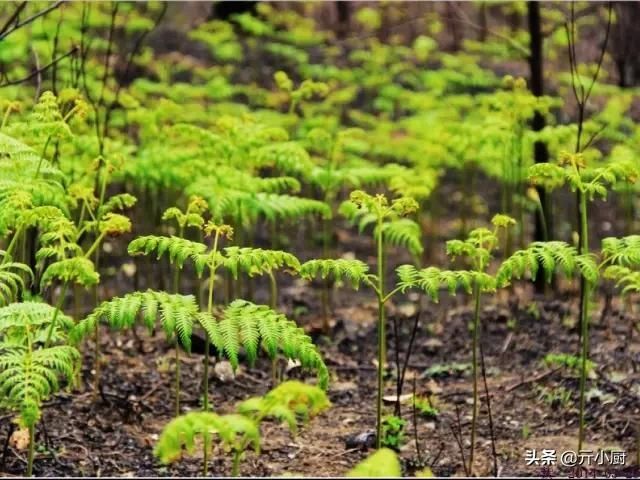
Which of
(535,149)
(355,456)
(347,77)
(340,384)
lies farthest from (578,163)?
(347,77)

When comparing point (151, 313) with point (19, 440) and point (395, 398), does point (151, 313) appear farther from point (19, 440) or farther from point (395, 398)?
point (395, 398)

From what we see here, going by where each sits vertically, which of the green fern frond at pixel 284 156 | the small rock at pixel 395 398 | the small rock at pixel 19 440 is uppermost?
the green fern frond at pixel 284 156

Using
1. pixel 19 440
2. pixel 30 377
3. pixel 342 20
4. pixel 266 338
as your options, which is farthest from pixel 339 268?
pixel 342 20

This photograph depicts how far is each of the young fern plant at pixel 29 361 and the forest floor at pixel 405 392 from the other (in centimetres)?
50

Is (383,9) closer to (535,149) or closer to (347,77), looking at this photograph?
(347,77)

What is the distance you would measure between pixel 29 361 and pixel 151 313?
405 millimetres

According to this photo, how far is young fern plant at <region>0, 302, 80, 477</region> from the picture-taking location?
8.54 ft

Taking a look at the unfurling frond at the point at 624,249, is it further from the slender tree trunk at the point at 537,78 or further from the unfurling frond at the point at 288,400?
the slender tree trunk at the point at 537,78

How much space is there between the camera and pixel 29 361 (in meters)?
2.73

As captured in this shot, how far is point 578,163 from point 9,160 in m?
2.26

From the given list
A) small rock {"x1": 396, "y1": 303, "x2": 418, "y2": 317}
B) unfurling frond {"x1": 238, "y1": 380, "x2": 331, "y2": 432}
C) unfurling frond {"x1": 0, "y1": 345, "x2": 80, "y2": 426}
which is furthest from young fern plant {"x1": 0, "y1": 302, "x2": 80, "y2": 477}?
small rock {"x1": 396, "y1": 303, "x2": 418, "y2": 317}

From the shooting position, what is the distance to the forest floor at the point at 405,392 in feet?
11.5

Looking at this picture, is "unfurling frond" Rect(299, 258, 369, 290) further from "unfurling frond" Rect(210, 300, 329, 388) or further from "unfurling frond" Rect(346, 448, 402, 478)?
"unfurling frond" Rect(346, 448, 402, 478)

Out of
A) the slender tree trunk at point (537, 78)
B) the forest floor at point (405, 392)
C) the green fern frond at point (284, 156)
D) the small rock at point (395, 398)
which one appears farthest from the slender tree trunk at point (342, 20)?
the small rock at point (395, 398)
